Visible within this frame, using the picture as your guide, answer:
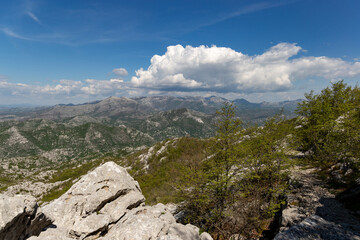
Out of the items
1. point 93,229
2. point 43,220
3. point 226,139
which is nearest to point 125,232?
point 93,229

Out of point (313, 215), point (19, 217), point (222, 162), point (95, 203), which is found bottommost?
point (95, 203)

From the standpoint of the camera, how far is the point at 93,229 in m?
20.1

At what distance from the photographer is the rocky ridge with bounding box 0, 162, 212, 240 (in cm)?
1451

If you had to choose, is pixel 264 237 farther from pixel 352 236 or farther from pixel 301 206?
pixel 352 236

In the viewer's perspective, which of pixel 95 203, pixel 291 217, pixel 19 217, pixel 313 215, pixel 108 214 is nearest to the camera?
pixel 19 217

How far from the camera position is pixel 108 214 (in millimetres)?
23703

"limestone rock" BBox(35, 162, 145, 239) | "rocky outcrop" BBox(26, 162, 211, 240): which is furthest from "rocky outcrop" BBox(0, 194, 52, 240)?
"limestone rock" BBox(35, 162, 145, 239)

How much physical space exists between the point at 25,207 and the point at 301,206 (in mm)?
29539

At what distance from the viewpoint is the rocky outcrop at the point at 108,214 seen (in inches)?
677

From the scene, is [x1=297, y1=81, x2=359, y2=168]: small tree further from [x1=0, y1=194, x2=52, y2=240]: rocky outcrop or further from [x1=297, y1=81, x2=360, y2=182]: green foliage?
[x1=0, y1=194, x2=52, y2=240]: rocky outcrop

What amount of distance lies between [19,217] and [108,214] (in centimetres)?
1141

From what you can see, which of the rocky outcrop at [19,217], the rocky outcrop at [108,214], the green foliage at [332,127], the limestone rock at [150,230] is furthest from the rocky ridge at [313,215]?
the rocky outcrop at [19,217]

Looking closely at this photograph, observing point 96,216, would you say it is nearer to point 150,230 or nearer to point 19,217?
point 150,230

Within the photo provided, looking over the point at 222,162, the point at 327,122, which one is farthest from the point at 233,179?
the point at 327,122
